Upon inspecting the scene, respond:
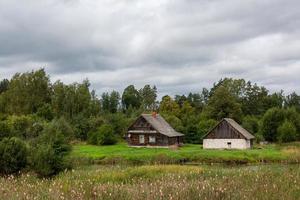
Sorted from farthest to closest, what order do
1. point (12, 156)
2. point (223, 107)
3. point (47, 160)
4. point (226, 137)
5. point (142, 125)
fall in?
point (223, 107) → point (142, 125) → point (226, 137) → point (12, 156) → point (47, 160)

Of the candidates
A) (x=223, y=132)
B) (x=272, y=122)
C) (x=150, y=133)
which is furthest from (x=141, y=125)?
(x=272, y=122)

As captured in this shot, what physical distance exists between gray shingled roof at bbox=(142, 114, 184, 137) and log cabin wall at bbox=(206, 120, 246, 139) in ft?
18.1

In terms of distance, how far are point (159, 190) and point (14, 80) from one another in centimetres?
8913

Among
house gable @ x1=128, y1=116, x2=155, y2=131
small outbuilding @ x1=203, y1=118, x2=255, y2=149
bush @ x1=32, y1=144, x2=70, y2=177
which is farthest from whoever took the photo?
house gable @ x1=128, y1=116, x2=155, y2=131

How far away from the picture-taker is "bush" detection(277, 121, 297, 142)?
69562 millimetres

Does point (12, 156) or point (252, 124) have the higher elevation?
point (252, 124)

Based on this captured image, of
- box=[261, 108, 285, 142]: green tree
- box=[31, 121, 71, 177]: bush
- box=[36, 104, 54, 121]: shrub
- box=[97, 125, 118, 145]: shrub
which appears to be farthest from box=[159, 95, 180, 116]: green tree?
box=[31, 121, 71, 177]: bush

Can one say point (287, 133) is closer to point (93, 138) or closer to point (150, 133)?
point (150, 133)

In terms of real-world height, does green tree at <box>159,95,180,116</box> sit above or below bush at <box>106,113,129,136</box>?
above

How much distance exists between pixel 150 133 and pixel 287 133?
19.5 meters

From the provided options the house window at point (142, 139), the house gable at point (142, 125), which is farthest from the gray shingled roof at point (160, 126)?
the house window at point (142, 139)

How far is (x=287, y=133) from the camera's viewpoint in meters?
69.8

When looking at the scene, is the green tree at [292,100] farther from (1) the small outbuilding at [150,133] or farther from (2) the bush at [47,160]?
(2) the bush at [47,160]

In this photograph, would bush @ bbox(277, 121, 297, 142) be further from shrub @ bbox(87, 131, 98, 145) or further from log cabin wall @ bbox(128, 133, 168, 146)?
shrub @ bbox(87, 131, 98, 145)
